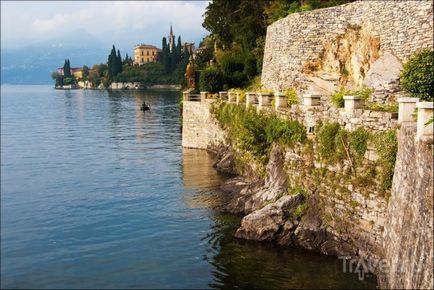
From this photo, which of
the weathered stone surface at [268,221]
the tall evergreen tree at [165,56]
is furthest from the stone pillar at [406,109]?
the tall evergreen tree at [165,56]

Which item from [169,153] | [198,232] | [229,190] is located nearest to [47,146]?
[169,153]

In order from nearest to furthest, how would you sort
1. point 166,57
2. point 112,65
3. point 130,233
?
point 130,233, point 166,57, point 112,65

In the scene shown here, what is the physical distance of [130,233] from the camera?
1852 centimetres

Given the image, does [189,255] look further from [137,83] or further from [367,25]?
[137,83]

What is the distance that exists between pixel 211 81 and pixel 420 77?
77.5 feet

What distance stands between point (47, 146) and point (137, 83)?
141 meters

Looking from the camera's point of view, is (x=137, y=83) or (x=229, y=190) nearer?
(x=229, y=190)

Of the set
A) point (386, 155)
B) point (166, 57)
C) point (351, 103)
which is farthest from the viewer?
point (166, 57)

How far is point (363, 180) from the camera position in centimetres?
1513

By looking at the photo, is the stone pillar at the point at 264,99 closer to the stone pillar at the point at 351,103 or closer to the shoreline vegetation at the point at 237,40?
the stone pillar at the point at 351,103

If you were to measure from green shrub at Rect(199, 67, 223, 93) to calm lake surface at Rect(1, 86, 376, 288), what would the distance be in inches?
358

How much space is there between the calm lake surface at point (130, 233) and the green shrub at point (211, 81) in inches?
358

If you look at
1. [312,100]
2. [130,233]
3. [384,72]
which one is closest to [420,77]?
[384,72]

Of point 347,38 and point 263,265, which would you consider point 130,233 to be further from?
point 347,38
